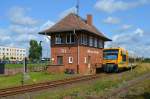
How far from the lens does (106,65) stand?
4153cm

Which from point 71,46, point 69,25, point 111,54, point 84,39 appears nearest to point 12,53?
point 69,25

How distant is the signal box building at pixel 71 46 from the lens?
42.8 metres

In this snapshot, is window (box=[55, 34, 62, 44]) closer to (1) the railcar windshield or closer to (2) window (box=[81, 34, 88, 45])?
(2) window (box=[81, 34, 88, 45])

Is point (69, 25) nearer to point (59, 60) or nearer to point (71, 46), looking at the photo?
point (71, 46)

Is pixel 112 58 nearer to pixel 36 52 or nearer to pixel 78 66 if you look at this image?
pixel 78 66

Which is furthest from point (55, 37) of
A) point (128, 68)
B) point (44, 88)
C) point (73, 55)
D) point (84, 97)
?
point (84, 97)

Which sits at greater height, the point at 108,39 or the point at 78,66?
the point at 108,39

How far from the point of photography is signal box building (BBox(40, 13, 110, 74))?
140 feet

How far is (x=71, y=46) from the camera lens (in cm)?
4356

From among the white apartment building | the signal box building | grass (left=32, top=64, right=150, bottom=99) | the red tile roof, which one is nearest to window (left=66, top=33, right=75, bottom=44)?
the signal box building

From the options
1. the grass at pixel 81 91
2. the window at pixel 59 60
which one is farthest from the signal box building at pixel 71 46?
the grass at pixel 81 91

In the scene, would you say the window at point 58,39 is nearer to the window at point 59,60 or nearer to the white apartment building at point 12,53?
the window at point 59,60

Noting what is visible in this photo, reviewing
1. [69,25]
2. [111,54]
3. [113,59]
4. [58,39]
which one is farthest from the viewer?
[58,39]

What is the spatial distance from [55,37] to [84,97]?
3087 centimetres
